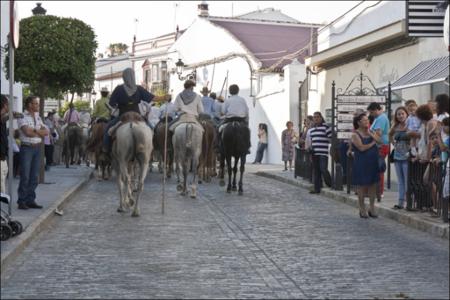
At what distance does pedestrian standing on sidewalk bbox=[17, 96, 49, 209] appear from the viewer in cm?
1380

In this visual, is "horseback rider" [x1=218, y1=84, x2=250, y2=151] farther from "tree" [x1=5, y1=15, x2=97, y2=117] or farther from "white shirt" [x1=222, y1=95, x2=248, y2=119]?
"tree" [x1=5, y1=15, x2=97, y2=117]

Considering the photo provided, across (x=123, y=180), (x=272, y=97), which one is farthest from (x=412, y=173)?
(x=272, y=97)

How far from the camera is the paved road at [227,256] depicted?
325 inches

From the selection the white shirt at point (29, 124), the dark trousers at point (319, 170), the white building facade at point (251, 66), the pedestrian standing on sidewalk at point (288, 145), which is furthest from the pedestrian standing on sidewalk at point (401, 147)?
the white building facade at point (251, 66)

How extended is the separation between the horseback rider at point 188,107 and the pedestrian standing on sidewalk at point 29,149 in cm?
429

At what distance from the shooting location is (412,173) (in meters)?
14.4

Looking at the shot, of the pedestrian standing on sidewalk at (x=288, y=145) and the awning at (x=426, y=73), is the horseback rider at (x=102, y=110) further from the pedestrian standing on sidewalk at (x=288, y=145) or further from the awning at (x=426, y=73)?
the pedestrian standing on sidewalk at (x=288, y=145)

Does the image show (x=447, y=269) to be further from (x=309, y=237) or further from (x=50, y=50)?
(x=50, y=50)

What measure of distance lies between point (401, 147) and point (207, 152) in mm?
7449

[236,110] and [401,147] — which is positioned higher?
[236,110]

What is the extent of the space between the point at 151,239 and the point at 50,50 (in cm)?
1058

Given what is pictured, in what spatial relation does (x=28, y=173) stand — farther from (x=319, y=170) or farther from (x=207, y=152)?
(x=207, y=152)

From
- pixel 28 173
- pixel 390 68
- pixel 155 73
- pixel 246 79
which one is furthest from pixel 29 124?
pixel 155 73

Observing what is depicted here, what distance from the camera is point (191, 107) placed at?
59.0ft
